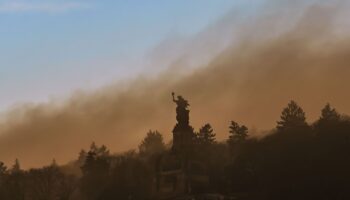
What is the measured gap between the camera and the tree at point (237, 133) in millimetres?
124250

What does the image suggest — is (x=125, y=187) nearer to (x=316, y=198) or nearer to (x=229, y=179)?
A: (x=229, y=179)

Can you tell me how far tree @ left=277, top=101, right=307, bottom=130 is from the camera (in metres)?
120

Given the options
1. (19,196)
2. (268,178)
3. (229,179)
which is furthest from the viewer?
(19,196)

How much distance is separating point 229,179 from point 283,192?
15.9 metres

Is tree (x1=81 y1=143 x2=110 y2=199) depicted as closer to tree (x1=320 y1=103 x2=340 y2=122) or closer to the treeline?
the treeline

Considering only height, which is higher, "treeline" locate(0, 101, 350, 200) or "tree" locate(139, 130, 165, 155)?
"tree" locate(139, 130, 165, 155)

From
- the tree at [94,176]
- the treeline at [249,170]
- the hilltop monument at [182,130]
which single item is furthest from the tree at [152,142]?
the hilltop monument at [182,130]

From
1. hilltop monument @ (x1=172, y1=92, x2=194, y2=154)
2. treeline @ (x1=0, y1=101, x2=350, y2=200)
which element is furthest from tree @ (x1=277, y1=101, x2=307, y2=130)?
hilltop monument @ (x1=172, y1=92, x2=194, y2=154)

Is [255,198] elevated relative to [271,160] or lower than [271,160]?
lower

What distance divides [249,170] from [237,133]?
26.5 metres

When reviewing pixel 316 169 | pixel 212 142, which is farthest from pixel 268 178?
pixel 212 142

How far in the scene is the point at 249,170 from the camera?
99.4 m

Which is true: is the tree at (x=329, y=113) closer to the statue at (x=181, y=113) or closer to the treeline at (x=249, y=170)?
the treeline at (x=249, y=170)

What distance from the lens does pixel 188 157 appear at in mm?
96875
